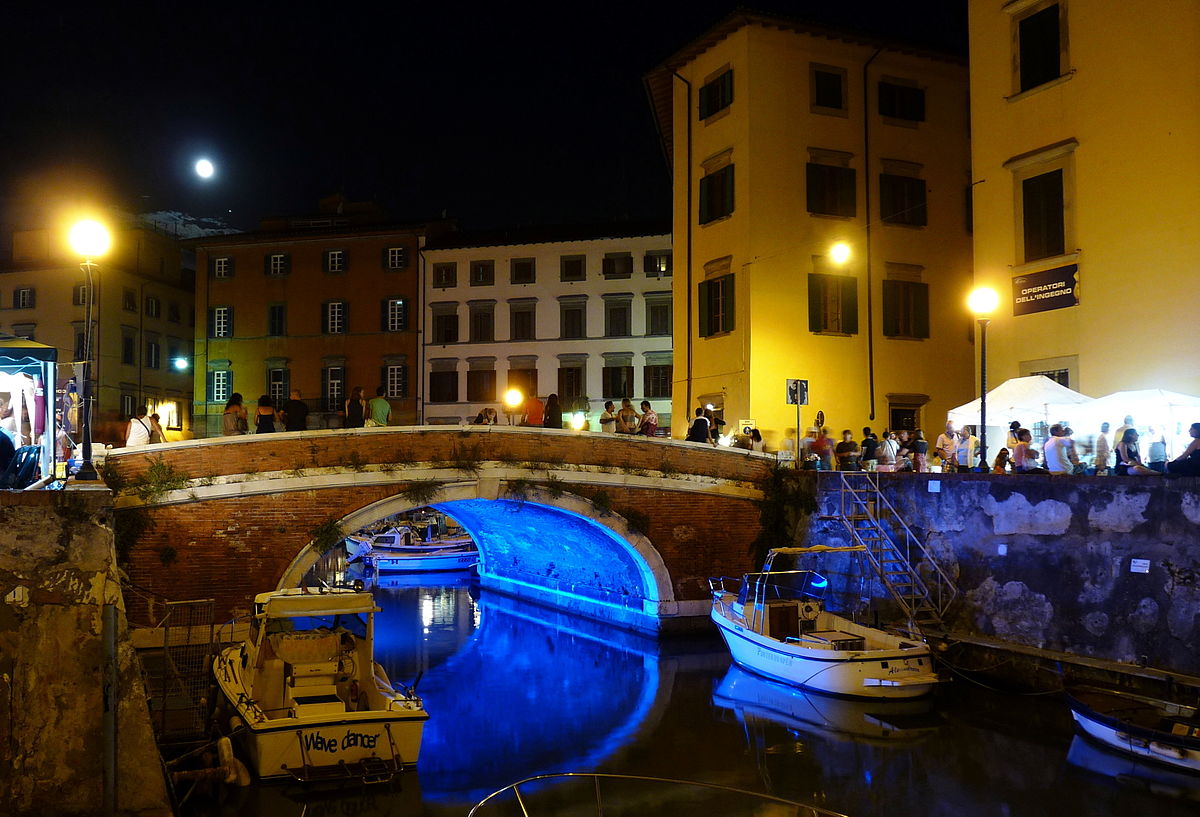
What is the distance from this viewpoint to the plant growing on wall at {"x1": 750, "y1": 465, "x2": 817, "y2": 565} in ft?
65.4

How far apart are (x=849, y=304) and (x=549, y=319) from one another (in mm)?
15010

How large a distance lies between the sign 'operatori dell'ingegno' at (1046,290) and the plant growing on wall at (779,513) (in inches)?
207

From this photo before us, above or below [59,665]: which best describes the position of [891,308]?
above

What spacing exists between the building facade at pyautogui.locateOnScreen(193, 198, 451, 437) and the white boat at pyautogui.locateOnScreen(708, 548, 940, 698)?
2161 cm

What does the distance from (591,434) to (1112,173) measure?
10.2 metres

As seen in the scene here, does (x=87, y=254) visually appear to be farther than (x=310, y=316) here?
No

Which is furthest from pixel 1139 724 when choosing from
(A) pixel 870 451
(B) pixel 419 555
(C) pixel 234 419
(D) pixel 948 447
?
(B) pixel 419 555

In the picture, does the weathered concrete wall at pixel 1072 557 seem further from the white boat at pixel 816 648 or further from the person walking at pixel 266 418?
the person walking at pixel 266 418

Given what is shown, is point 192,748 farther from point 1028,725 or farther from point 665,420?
point 665,420

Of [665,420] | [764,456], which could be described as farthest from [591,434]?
[665,420]

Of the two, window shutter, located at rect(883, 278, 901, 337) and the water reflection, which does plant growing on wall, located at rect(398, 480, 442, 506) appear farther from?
window shutter, located at rect(883, 278, 901, 337)

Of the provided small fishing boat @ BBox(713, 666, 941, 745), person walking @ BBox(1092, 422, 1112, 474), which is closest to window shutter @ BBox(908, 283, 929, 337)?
person walking @ BBox(1092, 422, 1112, 474)

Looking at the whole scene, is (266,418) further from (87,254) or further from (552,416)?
(87,254)

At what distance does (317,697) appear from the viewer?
39.8ft
